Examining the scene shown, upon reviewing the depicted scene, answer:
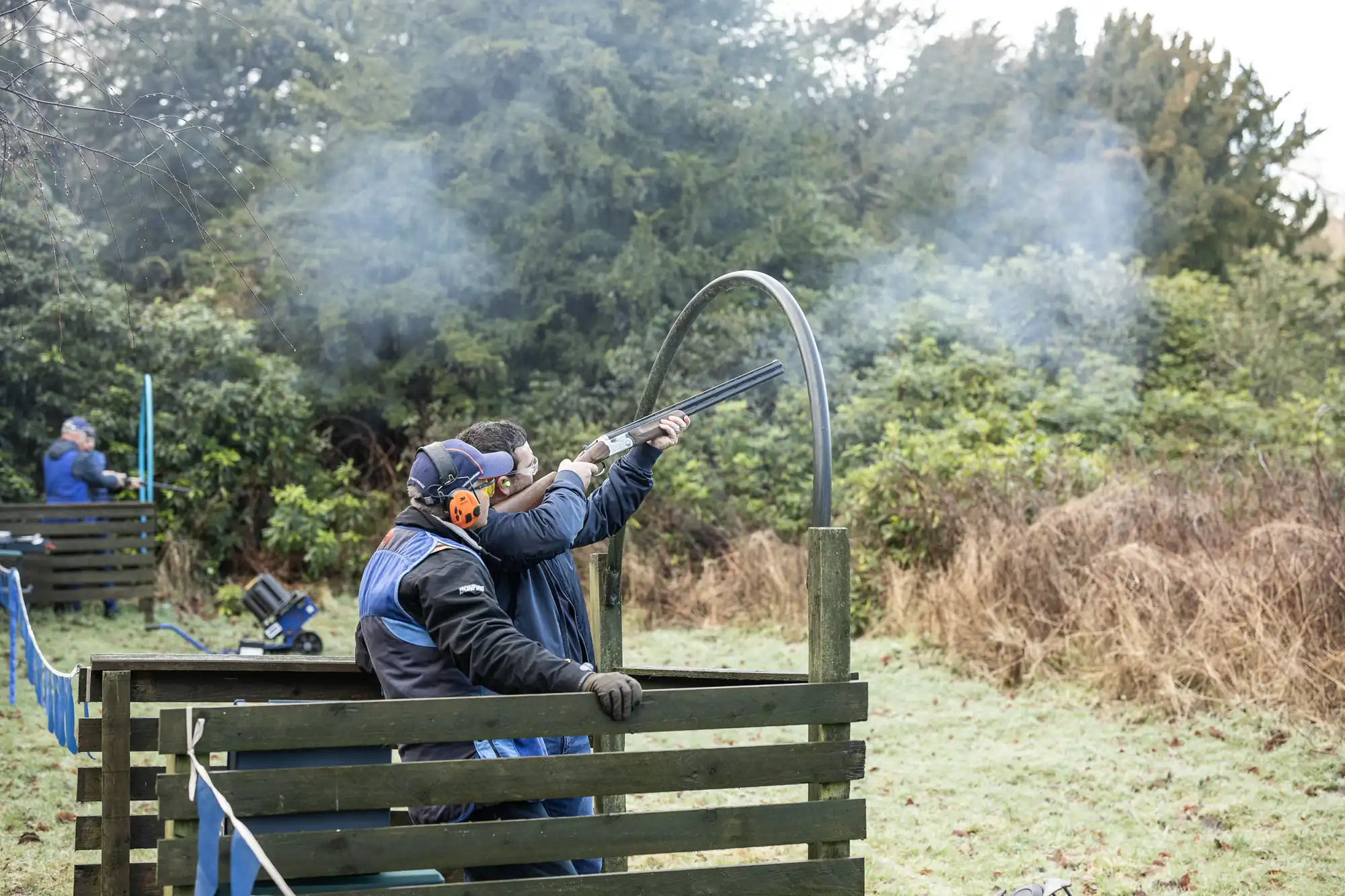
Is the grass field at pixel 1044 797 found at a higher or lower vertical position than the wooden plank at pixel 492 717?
lower

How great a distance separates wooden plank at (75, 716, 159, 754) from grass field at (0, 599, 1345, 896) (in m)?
1.55

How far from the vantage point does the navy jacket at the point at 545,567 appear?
3641 millimetres

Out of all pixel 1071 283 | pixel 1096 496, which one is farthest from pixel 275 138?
pixel 1096 496

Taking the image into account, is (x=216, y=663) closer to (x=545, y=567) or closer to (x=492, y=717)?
(x=545, y=567)

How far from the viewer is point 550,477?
13.1 feet

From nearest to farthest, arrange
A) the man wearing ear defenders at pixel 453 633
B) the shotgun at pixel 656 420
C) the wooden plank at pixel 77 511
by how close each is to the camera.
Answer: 1. the man wearing ear defenders at pixel 453 633
2. the shotgun at pixel 656 420
3. the wooden plank at pixel 77 511

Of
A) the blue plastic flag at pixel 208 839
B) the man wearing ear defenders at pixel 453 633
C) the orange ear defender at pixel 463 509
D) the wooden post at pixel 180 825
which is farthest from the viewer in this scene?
the orange ear defender at pixel 463 509

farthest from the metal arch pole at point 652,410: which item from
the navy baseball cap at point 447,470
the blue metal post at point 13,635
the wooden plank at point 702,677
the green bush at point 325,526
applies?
the green bush at point 325,526

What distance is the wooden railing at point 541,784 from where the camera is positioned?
2.82 metres

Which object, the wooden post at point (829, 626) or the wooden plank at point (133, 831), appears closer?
the wooden post at point (829, 626)

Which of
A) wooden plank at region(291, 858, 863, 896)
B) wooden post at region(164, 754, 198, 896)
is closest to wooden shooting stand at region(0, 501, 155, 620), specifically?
wooden post at region(164, 754, 198, 896)

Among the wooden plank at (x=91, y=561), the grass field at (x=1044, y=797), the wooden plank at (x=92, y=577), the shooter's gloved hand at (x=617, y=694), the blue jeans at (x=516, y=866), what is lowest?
the grass field at (x=1044, y=797)

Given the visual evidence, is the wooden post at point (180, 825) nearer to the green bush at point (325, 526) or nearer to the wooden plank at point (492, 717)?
the wooden plank at point (492, 717)

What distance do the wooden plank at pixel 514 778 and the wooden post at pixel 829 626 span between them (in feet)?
0.20
